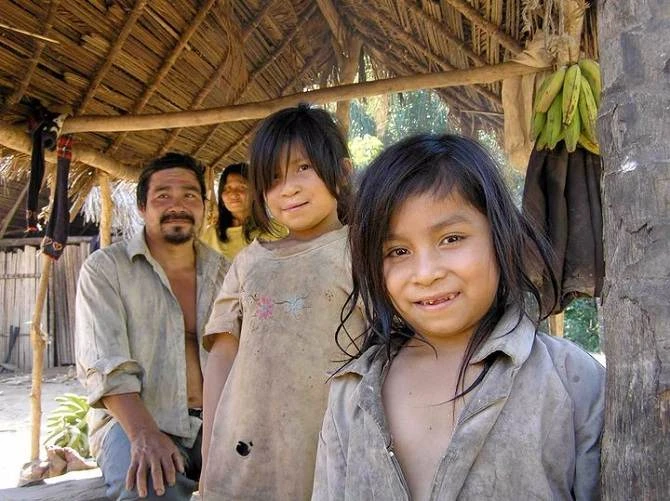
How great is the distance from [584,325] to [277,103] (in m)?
10.9

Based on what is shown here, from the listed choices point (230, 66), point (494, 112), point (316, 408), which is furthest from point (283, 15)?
point (316, 408)

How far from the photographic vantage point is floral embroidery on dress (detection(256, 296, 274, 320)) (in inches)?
64.1

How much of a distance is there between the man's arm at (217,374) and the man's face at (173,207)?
865 mm

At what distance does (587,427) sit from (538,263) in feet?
1.14

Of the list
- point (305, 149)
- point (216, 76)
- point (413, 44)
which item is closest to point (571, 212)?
point (305, 149)

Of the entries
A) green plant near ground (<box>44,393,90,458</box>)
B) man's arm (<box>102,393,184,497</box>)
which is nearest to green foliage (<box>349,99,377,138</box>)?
green plant near ground (<box>44,393,90,458</box>)

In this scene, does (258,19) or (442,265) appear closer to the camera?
(442,265)

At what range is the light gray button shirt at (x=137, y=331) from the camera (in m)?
2.23

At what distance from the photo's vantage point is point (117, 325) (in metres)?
2.29

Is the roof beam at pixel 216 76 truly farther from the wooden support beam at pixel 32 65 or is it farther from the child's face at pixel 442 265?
the child's face at pixel 442 265

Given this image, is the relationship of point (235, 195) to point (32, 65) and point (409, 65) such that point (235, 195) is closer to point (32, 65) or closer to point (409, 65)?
point (32, 65)

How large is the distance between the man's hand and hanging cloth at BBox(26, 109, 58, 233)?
2.07m

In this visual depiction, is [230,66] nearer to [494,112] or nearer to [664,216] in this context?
[494,112]

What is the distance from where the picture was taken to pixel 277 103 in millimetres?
3445
